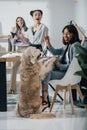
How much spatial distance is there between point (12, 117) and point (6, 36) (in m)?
2.94

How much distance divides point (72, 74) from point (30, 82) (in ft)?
1.89

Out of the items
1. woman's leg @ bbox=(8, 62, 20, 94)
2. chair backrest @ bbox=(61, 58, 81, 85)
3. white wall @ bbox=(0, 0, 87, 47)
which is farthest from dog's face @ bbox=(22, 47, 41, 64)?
white wall @ bbox=(0, 0, 87, 47)

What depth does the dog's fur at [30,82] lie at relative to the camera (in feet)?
12.7

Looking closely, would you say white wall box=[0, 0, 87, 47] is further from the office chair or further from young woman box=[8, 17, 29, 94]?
the office chair

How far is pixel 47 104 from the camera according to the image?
15.3ft

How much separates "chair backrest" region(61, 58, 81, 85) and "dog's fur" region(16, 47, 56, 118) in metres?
0.35

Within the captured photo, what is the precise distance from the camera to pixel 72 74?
4172 mm

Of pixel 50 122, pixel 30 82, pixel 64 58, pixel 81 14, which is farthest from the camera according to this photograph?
pixel 81 14

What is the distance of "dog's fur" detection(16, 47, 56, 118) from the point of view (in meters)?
3.87

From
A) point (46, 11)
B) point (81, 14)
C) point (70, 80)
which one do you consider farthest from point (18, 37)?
point (70, 80)

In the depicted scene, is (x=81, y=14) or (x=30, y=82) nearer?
(x=30, y=82)

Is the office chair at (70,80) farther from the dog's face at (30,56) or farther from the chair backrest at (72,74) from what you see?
the dog's face at (30,56)

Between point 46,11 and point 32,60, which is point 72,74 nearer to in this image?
point 32,60

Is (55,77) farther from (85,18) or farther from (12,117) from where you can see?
(85,18)
